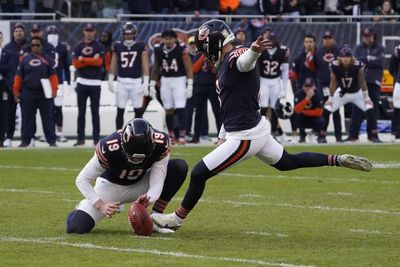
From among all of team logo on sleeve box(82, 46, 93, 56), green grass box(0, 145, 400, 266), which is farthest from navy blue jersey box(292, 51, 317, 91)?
green grass box(0, 145, 400, 266)

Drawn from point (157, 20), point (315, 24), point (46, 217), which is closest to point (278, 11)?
point (315, 24)

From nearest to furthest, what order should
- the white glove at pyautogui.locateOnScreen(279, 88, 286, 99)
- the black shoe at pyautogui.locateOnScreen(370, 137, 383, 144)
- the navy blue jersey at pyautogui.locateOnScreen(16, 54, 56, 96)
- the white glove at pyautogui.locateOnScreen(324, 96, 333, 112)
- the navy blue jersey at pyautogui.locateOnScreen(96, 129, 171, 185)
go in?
the navy blue jersey at pyautogui.locateOnScreen(96, 129, 171, 185) → the navy blue jersey at pyautogui.locateOnScreen(16, 54, 56, 96) → the black shoe at pyautogui.locateOnScreen(370, 137, 383, 144) → the white glove at pyautogui.locateOnScreen(324, 96, 333, 112) → the white glove at pyautogui.locateOnScreen(279, 88, 286, 99)

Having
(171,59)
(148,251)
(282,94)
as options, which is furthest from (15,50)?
(148,251)

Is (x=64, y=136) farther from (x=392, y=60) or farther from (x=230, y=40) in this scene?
(x=230, y=40)

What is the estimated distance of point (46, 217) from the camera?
8.50m

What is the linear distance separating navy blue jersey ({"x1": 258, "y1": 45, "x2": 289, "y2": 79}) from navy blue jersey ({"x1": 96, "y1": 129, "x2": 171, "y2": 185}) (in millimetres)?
9479

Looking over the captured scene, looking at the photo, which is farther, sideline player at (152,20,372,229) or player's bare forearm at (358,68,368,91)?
player's bare forearm at (358,68,368,91)

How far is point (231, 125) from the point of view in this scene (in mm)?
7492

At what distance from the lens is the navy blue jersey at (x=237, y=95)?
745 centimetres

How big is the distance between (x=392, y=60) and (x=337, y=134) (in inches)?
55.5

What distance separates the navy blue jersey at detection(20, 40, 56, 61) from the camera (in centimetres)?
1627

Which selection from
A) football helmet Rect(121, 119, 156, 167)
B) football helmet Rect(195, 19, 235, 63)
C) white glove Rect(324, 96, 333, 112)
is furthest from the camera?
white glove Rect(324, 96, 333, 112)

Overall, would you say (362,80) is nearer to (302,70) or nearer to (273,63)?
(273,63)

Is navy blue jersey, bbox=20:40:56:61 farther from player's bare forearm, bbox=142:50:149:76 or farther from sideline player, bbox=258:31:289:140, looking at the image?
sideline player, bbox=258:31:289:140
